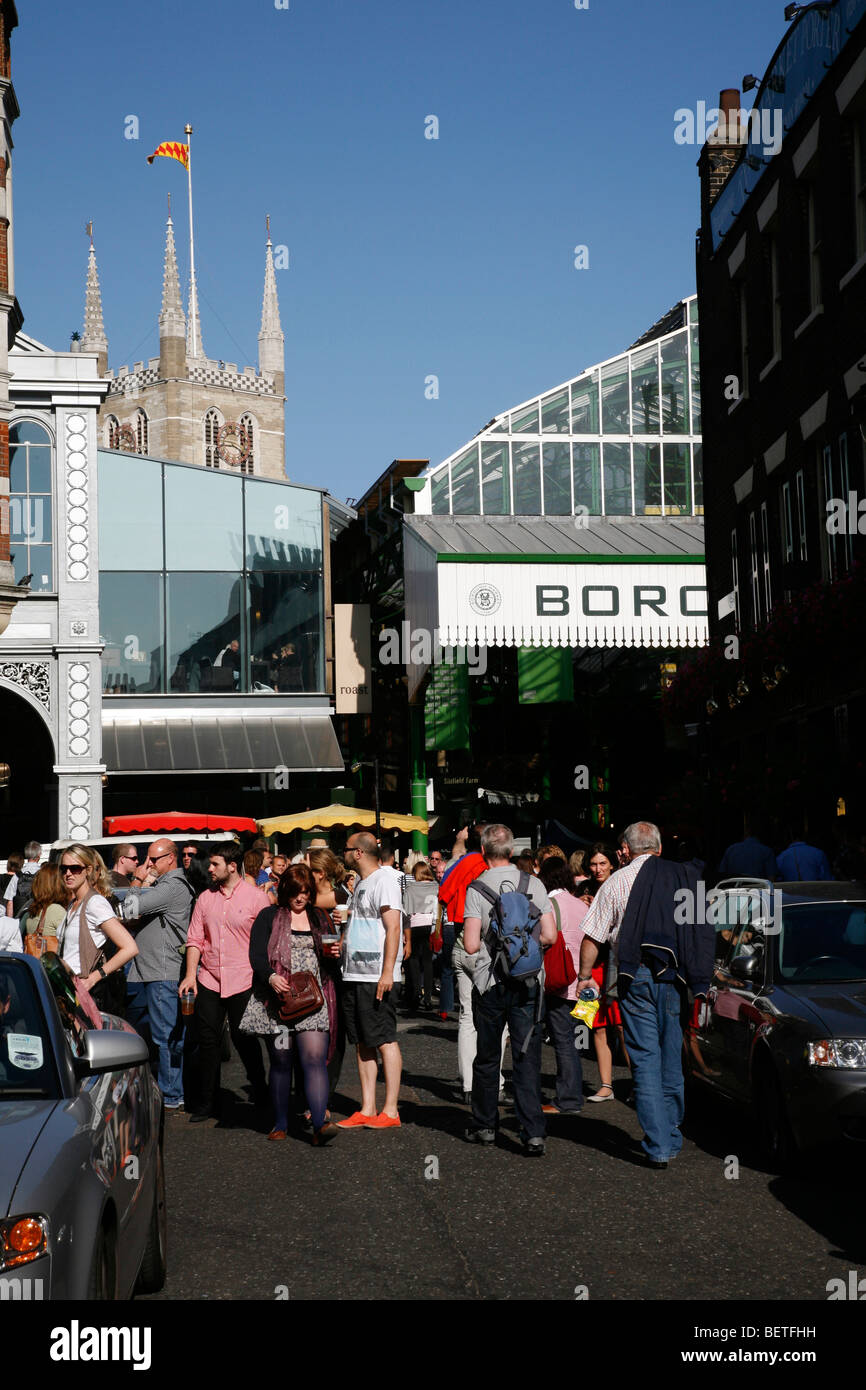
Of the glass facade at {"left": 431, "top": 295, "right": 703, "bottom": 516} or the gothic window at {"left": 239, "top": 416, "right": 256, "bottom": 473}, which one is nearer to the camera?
the glass facade at {"left": 431, "top": 295, "right": 703, "bottom": 516}

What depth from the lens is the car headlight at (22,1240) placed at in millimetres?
3938

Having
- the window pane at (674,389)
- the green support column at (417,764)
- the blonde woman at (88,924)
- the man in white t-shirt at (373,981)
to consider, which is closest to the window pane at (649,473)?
the window pane at (674,389)

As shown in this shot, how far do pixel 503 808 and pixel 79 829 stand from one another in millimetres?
17089

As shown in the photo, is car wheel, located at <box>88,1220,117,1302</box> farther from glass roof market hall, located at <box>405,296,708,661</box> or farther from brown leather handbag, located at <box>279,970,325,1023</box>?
glass roof market hall, located at <box>405,296,708,661</box>

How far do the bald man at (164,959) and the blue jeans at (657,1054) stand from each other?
3767mm

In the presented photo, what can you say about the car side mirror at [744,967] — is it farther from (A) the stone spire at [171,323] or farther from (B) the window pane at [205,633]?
(A) the stone spire at [171,323]

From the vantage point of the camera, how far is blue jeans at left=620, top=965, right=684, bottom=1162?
8781mm

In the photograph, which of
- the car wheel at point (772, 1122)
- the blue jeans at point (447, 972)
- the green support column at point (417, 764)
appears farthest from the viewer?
the green support column at point (417, 764)

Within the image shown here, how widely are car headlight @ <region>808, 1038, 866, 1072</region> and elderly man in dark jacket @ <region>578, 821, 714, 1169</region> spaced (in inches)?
34.2

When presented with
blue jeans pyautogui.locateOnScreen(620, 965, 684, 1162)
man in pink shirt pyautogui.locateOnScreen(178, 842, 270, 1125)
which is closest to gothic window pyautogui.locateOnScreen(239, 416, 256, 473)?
man in pink shirt pyautogui.locateOnScreen(178, 842, 270, 1125)

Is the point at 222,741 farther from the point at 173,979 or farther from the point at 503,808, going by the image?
the point at 173,979

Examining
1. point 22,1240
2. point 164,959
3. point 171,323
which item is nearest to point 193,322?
point 171,323

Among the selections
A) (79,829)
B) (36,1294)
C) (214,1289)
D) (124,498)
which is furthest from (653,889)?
(124,498)

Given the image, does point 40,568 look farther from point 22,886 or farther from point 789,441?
point 789,441
